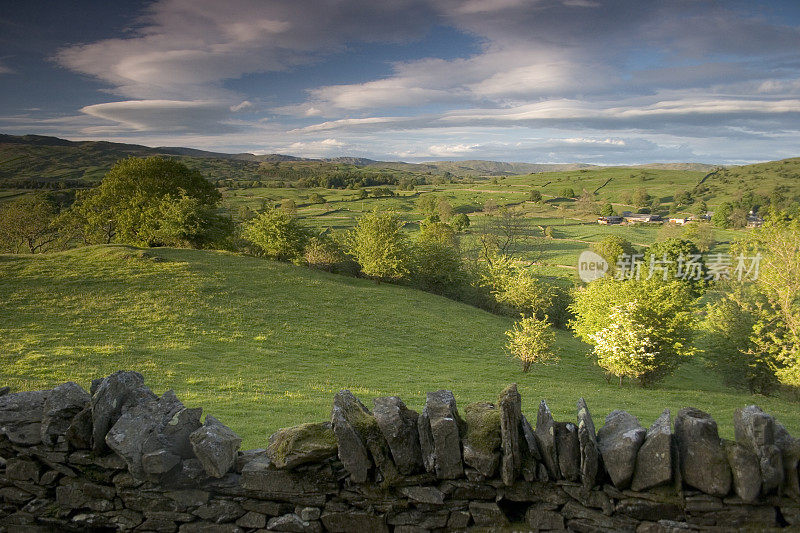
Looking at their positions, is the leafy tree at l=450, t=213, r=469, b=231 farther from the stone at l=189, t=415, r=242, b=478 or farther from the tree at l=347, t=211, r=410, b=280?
the stone at l=189, t=415, r=242, b=478

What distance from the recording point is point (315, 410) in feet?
46.8

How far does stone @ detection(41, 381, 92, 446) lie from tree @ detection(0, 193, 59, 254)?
59271 millimetres

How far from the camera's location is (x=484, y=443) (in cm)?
531

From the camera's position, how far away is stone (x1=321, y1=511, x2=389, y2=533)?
538 centimetres

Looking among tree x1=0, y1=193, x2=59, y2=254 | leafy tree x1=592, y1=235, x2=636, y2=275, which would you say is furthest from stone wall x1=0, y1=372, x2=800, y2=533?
leafy tree x1=592, y1=235, x2=636, y2=275

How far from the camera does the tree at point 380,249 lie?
155ft

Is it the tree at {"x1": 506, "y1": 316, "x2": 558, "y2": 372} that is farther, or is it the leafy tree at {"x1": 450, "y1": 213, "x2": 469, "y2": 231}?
the leafy tree at {"x1": 450, "y1": 213, "x2": 469, "y2": 231}

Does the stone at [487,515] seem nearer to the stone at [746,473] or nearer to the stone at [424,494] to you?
the stone at [424,494]

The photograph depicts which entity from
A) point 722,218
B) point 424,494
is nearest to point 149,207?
point 424,494

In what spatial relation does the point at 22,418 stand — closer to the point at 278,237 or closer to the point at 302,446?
the point at 302,446

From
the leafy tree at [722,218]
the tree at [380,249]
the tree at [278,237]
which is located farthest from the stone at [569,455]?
the leafy tree at [722,218]

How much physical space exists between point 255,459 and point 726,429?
14125 mm

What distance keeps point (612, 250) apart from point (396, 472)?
69.7 m

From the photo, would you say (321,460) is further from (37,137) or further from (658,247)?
(37,137)
